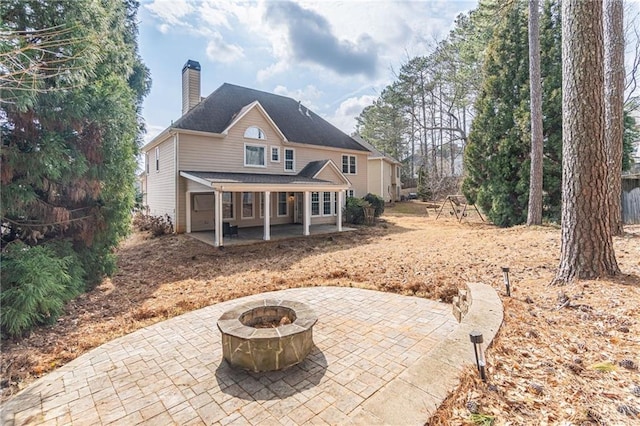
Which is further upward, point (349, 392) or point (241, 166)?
point (241, 166)

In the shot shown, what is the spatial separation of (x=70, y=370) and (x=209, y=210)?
36.1 feet

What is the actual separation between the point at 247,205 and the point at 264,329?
12349mm

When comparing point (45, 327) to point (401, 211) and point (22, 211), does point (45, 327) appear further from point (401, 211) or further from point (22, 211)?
point (401, 211)

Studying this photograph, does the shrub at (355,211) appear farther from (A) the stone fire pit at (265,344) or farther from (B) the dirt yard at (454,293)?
(A) the stone fire pit at (265,344)

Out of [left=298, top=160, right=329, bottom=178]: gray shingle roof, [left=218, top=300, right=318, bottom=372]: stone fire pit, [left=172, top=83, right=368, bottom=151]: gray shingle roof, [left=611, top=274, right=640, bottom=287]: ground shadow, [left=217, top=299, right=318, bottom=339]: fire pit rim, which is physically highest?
[left=172, top=83, right=368, bottom=151]: gray shingle roof

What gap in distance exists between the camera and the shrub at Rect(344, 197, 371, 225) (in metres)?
16.9

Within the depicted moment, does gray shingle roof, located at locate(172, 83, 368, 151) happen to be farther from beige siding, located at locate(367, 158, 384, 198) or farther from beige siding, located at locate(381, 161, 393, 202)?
beige siding, located at locate(381, 161, 393, 202)

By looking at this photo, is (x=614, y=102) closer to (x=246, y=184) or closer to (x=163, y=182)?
(x=246, y=184)

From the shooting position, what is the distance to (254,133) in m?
14.9

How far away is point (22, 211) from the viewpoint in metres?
5.10

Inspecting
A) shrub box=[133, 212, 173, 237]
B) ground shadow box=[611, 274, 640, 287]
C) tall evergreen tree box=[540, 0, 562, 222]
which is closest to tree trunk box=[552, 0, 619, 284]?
ground shadow box=[611, 274, 640, 287]

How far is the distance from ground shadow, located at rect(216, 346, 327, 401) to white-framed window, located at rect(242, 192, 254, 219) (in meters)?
12.1

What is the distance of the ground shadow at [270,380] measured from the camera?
9.59ft

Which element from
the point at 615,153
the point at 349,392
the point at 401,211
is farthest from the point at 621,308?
the point at 401,211
